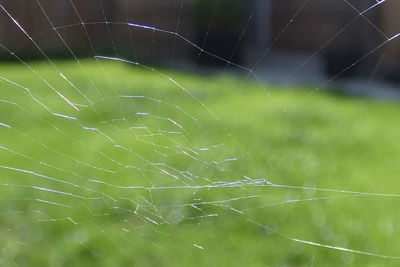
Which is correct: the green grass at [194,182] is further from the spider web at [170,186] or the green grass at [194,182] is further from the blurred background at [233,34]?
the blurred background at [233,34]

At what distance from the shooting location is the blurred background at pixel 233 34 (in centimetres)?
817

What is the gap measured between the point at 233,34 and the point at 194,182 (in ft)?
21.9

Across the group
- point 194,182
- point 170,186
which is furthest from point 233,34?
point 194,182

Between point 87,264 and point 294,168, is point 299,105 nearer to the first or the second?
point 294,168

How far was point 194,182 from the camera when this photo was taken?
2838mm

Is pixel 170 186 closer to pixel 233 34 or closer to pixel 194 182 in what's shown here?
pixel 194 182

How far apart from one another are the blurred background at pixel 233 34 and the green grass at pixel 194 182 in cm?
197

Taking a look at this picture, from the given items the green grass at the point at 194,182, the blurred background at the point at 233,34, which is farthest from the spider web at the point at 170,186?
the blurred background at the point at 233,34

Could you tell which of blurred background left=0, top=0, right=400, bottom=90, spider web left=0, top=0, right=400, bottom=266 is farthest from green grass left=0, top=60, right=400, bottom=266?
blurred background left=0, top=0, right=400, bottom=90

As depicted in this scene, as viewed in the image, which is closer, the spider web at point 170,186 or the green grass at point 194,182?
the spider web at point 170,186

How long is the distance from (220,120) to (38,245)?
2.19 m

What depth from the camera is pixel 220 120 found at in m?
5.22

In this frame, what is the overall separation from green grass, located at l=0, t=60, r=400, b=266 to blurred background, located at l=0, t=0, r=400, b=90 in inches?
77.6

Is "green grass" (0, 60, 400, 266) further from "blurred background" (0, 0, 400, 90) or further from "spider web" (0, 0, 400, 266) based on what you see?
"blurred background" (0, 0, 400, 90)
